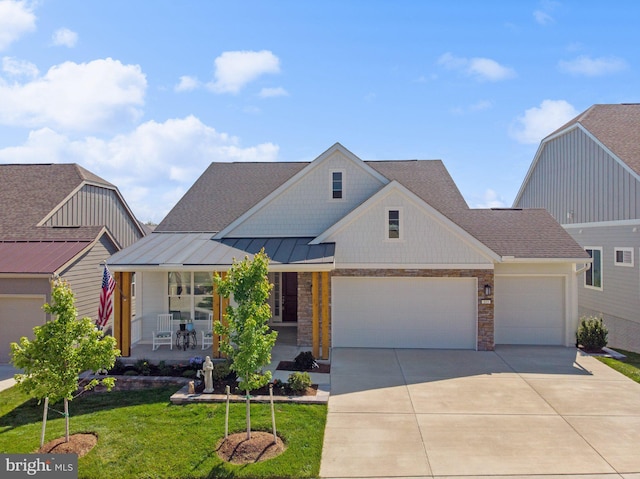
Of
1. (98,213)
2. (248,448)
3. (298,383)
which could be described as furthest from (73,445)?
(98,213)

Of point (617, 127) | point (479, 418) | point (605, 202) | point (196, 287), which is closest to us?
point (479, 418)

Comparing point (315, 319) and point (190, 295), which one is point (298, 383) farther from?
point (190, 295)

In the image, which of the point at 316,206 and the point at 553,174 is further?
the point at 553,174

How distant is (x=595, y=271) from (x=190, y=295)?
1711 cm

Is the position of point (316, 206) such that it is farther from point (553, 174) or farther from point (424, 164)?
point (553, 174)

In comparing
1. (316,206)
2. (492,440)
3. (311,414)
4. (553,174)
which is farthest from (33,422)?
(553,174)

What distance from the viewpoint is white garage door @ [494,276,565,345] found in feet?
49.8

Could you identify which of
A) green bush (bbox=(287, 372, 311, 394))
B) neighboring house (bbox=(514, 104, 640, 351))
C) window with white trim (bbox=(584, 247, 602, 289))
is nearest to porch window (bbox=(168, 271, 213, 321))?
green bush (bbox=(287, 372, 311, 394))

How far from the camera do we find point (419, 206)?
14.6 m

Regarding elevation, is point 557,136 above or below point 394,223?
above

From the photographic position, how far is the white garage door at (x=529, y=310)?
15.2 m

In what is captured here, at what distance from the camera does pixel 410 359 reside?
1345 cm

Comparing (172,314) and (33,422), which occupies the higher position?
(172,314)

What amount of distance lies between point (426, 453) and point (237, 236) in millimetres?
10101
